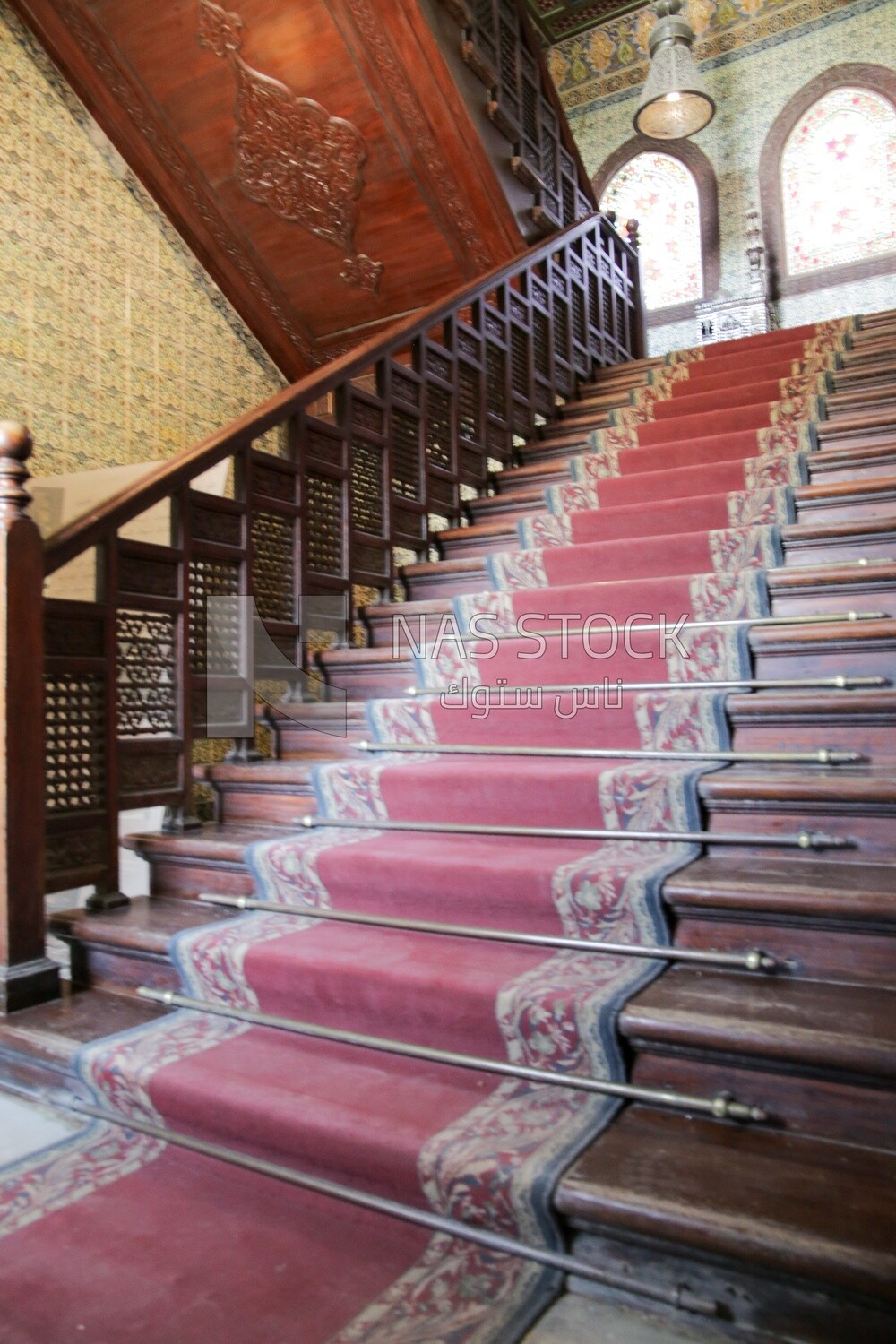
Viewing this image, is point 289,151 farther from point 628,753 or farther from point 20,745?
point 628,753

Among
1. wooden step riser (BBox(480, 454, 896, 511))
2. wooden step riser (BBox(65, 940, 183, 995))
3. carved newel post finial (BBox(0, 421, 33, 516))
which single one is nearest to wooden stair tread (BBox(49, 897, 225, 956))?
wooden step riser (BBox(65, 940, 183, 995))

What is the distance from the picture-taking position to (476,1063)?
4.75ft

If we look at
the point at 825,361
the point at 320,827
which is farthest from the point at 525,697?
the point at 825,361

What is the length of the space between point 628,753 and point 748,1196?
3.21 ft

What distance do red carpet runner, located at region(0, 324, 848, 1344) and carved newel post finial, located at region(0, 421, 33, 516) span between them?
88cm

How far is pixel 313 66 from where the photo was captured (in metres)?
4.16

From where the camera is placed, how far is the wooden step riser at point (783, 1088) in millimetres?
1204

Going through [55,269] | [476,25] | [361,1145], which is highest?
[476,25]

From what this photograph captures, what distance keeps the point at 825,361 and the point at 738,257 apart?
424 centimetres

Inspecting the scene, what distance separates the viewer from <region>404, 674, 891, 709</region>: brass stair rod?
1.91 metres

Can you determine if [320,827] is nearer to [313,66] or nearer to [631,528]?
[631,528]

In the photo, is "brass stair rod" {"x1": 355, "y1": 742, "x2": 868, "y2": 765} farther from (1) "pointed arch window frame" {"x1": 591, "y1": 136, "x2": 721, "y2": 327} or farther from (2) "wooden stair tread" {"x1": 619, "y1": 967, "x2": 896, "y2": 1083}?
(1) "pointed arch window frame" {"x1": 591, "y1": 136, "x2": 721, "y2": 327}

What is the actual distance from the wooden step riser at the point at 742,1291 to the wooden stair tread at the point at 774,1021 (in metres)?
0.27

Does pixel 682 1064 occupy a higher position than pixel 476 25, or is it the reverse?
pixel 476 25
